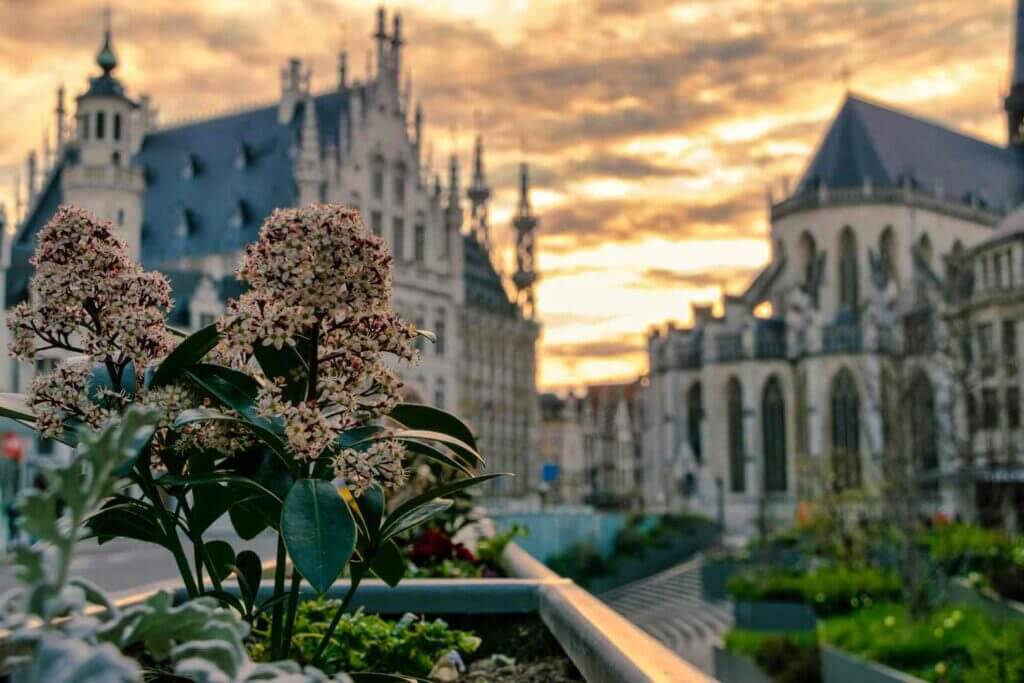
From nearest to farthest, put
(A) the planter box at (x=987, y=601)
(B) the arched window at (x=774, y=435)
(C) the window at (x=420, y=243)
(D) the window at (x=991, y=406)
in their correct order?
(A) the planter box at (x=987, y=601), (D) the window at (x=991, y=406), (C) the window at (x=420, y=243), (B) the arched window at (x=774, y=435)

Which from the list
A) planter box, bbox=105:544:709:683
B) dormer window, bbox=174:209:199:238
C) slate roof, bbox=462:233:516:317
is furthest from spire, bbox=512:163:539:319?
planter box, bbox=105:544:709:683

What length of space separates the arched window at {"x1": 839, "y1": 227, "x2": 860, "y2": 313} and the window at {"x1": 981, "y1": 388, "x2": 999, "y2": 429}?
2550cm

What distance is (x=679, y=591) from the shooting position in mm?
38875

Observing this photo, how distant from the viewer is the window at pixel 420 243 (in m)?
52.6

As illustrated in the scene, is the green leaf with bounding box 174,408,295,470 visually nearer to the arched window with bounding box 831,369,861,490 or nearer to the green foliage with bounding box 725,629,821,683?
the green foliage with bounding box 725,629,821,683

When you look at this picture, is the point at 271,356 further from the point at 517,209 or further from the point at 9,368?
the point at 517,209

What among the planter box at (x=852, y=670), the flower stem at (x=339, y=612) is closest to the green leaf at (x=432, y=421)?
the flower stem at (x=339, y=612)

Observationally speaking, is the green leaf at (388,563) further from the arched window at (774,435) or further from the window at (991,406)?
the arched window at (774,435)

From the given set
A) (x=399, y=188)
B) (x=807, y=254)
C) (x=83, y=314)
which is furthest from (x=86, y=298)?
(x=807, y=254)

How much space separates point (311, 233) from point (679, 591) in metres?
36.8

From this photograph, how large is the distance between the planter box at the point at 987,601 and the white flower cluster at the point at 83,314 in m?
15.4

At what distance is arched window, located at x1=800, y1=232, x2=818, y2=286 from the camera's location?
70.0 m

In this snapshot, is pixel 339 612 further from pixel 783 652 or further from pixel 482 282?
pixel 482 282

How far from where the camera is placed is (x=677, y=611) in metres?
35.1
